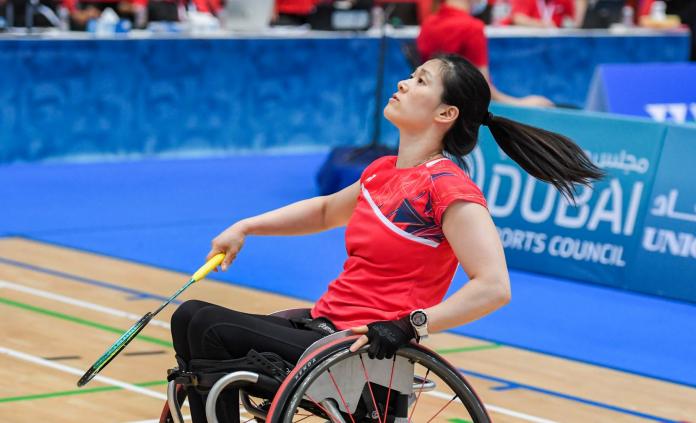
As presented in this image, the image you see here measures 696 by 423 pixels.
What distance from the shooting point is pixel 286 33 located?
11.5m

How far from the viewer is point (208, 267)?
3.53 meters

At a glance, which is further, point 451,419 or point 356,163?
point 356,163

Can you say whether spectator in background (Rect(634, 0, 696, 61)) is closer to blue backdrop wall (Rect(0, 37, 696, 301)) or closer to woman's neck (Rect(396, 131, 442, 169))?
blue backdrop wall (Rect(0, 37, 696, 301))

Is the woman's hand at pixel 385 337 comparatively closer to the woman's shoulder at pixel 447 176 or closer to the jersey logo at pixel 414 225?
the jersey logo at pixel 414 225

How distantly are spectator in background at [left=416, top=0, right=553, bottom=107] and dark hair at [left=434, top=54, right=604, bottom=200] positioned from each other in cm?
392

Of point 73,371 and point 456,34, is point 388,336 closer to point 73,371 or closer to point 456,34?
point 73,371

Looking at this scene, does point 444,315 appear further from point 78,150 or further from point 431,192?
point 78,150

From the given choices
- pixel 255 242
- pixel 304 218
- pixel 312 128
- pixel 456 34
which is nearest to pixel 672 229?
pixel 456 34

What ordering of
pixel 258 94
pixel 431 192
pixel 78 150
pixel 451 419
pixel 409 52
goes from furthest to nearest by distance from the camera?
pixel 258 94 < pixel 78 150 < pixel 409 52 < pixel 451 419 < pixel 431 192

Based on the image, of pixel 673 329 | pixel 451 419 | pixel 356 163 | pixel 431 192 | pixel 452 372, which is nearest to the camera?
pixel 452 372

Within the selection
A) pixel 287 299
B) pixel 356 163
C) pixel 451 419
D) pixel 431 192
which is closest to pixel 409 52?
pixel 356 163

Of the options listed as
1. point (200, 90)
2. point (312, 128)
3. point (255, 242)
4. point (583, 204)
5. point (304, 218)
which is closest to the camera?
point (304, 218)

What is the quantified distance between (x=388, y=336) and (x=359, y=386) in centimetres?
21

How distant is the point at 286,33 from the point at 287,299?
213 inches
